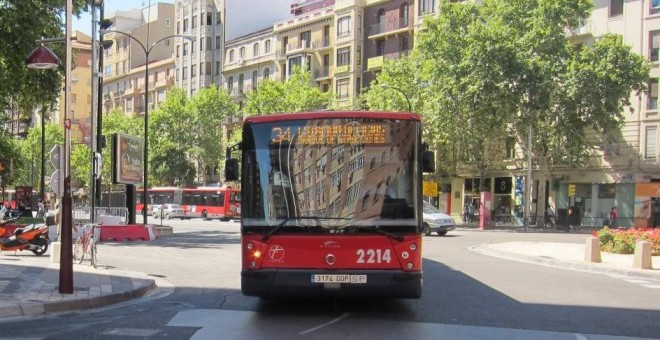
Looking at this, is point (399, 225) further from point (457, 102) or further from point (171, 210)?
point (171, 210)

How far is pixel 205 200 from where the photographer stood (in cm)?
6003

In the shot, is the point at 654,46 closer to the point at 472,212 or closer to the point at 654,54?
the point at 654,54

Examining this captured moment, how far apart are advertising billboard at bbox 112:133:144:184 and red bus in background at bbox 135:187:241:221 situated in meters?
26.9

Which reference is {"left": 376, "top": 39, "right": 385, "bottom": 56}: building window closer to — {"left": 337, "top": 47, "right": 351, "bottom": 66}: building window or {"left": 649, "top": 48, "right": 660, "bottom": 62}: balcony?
{"left": 337, "top": 47, "right": 351, "bottom": 66}: building window

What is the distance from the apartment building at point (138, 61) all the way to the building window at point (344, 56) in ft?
102

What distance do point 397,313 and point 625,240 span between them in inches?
577

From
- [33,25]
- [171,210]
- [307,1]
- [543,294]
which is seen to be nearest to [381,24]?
[307,1]

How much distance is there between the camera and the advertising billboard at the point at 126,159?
2780 centimetres

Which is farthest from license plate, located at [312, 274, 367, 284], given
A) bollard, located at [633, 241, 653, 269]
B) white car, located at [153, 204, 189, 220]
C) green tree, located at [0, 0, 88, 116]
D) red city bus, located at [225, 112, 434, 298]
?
white car, located at [153, 204, 189, 220]

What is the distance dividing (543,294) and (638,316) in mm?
2301

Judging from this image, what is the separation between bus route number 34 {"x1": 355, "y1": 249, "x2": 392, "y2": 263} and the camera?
894 cm

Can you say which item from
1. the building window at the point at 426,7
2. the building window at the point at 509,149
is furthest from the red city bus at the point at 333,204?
the building window at the point at 426,7

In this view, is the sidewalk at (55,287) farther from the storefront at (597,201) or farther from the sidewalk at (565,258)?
the storefront at (597,201)

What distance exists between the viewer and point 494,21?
4366 cm
